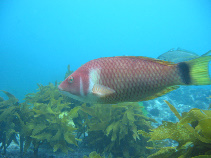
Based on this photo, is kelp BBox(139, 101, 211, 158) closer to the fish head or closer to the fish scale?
the fish scale

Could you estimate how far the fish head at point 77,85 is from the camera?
141 centimetres

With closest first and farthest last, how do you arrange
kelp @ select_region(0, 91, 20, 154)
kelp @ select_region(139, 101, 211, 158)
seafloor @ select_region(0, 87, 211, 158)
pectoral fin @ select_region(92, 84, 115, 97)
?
pectoral fin @ select_region(92, 84, 115, 97), kelp @ select_region(139, 101, 211, 158), kelp @ select_region(0, 91, 20, 154), seafloor @ select_region(0, 87, 211, 158)

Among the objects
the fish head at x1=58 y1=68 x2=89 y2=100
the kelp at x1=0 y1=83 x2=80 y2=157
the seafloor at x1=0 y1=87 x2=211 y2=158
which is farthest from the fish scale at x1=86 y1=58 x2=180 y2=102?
the kelp at x1=0 y1=83 x2=80 y2=157

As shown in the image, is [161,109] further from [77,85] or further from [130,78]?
[77,85]

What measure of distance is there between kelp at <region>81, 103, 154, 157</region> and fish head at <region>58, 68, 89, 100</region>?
8.24 ft

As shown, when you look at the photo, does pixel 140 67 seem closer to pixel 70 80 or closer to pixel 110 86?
pixel 110 86

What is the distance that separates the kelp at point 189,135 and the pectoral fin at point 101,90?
1.02m

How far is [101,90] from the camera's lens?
4.40 ft

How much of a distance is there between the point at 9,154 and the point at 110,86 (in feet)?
14.7

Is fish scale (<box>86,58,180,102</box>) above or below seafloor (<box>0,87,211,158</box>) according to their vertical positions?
above

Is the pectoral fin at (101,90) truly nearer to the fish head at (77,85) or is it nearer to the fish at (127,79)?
the fish at (127,79)

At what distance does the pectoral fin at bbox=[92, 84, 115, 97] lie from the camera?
1.31 metres

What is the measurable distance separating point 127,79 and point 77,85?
1.83ft

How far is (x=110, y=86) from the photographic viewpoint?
54.2 inches
